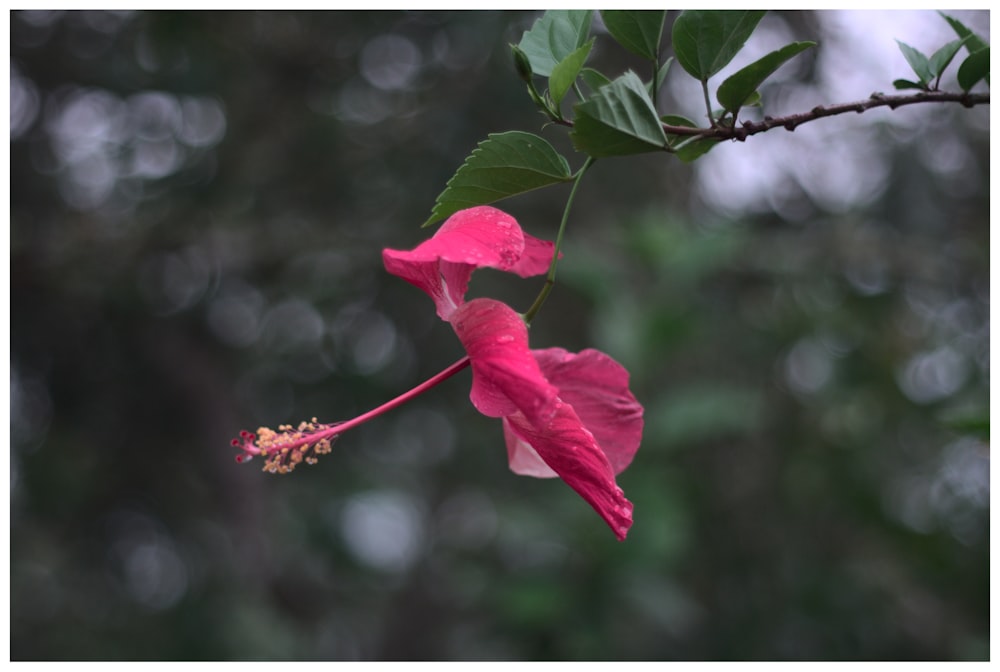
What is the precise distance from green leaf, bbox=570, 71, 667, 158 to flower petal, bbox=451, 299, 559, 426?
0.57 feet

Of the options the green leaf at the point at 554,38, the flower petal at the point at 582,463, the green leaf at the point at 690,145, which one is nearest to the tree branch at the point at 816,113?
the green leaf at the point at 690,145

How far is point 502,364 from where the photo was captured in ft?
2.74

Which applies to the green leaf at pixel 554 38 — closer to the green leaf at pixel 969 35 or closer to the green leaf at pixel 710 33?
the green leaf at pixel 710 33

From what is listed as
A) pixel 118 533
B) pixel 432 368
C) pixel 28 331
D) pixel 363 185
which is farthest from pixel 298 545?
pixel 363 185

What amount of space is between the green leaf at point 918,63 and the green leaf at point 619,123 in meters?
0.26

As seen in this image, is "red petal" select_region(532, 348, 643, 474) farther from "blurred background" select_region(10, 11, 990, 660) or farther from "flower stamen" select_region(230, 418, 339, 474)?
"blurred background" select_region(10, 11, 990, 660)

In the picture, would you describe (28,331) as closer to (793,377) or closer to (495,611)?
(495,611)

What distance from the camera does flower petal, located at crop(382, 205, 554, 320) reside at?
82cm

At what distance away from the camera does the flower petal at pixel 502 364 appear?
0.80 m

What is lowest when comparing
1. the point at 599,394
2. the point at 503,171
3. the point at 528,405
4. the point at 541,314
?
the point at 541,314

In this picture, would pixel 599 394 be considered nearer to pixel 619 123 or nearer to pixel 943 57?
pixel 619 123

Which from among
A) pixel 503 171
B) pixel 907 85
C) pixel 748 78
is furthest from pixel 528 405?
pixel 907 85

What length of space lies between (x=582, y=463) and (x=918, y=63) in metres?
0.46

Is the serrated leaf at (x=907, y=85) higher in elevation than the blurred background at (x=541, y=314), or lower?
higher
